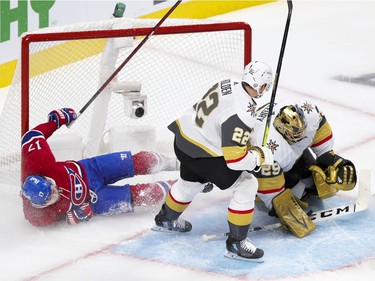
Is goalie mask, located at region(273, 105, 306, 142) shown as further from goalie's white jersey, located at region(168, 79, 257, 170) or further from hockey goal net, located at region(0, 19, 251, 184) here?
hockey goal net, located at region(0, 19, 251, 184)

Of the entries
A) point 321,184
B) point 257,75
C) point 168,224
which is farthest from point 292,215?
point 257,75

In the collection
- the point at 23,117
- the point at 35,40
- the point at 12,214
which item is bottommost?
the point at 12,214

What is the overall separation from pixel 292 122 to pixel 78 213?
89 cm

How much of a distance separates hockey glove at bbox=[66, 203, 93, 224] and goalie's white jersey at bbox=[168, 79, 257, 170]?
49 cm

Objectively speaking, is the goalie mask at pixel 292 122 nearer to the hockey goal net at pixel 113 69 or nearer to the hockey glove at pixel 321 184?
the hockey glove at pixel 321 184

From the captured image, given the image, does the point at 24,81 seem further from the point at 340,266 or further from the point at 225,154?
the point at 340,266

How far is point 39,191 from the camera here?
4.22m

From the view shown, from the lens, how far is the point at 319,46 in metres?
6.57

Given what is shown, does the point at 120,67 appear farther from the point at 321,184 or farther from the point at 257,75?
the point at 321,184

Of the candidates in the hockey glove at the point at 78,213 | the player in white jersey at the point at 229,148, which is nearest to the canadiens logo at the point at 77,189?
the hockey glove at the point at 78,213

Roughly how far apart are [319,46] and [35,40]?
8.15 ft

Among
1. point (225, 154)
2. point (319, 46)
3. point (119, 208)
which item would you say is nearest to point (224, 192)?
point (119, 208)

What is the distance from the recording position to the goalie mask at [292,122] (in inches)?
169

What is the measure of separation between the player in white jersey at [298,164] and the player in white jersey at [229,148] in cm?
25
